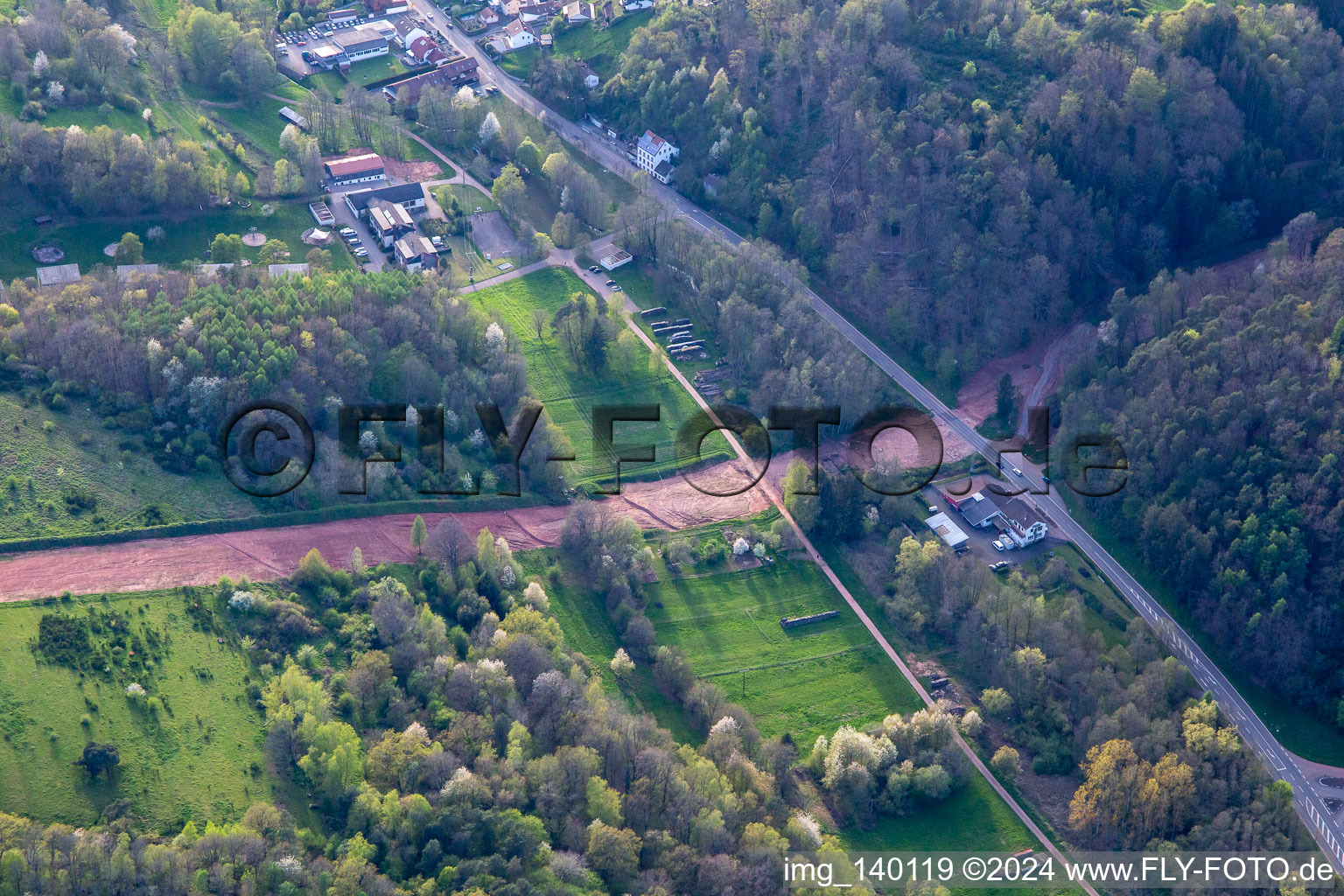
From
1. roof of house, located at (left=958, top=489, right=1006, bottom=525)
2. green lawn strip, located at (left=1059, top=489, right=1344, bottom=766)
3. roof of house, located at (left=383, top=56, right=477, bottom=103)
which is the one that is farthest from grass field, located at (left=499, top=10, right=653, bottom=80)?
green lawn strip, located at (left=1059, top=489, right=1344, bottom=766)

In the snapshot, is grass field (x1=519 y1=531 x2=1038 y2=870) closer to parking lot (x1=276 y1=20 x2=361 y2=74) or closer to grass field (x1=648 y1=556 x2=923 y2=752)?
grass field (x1=648 y1=556 x2=923 y2=752)

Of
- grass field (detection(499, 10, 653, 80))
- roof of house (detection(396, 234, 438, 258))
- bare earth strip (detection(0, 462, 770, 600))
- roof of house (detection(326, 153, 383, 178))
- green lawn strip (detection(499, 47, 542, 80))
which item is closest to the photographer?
bare earth strip (detection(0, 462, 770, 600))

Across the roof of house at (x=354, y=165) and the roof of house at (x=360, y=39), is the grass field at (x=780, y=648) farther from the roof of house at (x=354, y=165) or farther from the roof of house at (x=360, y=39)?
the roof of house at (x=360, y=39)

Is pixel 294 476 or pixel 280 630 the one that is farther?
pixel 294 476

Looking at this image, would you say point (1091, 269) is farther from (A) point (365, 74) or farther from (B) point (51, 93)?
(B) point (51, 93)

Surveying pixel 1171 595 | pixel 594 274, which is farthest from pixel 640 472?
pixel 1171 595

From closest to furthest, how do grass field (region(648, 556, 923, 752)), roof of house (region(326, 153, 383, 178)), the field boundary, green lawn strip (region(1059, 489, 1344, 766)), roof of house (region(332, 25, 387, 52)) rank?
the field boundary → green lawn strip (region(1059, 489, 1344, 766)) → grass field (region(648, 556, 923, 752)) → roof of house (region(326, 153, 383, 178)) → roof of house (region(332, 25, 387, 52))

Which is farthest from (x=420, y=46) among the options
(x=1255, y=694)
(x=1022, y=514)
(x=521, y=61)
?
(x=1255, y=694)
